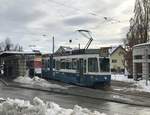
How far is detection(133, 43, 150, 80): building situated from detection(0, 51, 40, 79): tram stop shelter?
14174 mm

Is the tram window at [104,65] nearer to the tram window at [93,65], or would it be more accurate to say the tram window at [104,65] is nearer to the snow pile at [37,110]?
the tram window at [93,65]

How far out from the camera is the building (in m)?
37.3

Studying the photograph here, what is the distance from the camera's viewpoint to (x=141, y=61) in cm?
3981

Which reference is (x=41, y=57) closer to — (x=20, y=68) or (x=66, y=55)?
(x=20, y=68)

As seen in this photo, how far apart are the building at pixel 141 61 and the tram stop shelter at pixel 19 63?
1417 cm

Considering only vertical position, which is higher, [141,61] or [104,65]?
[141,61]

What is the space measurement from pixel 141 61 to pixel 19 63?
16.1m

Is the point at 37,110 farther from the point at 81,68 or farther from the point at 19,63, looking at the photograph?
the point at 19,63

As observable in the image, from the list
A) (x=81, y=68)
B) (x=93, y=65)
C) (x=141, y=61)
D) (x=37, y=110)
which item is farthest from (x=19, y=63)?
(x=37, y=110)

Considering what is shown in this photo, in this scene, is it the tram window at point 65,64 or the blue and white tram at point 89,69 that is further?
the tram window at point 65,64

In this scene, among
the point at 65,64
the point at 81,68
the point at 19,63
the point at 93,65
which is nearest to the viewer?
the point at 93,65

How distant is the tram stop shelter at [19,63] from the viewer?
49444mm

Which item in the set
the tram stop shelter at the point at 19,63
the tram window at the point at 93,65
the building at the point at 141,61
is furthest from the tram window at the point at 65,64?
the tram stop shelter at the point at 19,63

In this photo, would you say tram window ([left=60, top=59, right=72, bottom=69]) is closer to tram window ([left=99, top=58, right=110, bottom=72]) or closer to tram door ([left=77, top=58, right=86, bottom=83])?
tram door ([left=77, top=58, right=86, bottom=83])
